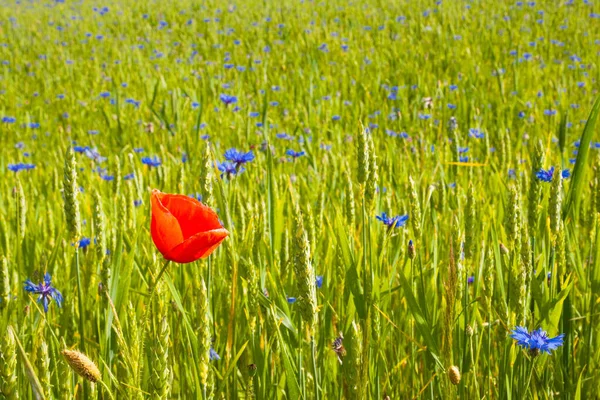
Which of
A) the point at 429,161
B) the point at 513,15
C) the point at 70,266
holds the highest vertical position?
the point at 513,15

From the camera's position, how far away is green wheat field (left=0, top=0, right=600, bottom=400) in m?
1.01

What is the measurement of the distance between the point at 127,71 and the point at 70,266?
3959mm

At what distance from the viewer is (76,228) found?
1008 millimetres

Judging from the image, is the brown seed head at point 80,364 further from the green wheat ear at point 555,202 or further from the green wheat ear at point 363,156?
the green wheat ear at point 555,202

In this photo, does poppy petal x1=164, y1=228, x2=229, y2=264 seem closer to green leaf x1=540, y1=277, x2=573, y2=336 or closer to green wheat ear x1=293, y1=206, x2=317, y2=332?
green wheat ear x1=293, y1=206, x2=317, y2=332

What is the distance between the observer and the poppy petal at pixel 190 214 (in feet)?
2.98

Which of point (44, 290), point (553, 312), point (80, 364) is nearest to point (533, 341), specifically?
point (553, 312)

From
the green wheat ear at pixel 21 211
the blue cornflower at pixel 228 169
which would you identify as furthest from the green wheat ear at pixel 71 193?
the blue cornflower at pixel 228 169

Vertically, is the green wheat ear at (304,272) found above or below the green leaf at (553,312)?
above

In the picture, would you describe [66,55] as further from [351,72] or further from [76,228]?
[76,228]

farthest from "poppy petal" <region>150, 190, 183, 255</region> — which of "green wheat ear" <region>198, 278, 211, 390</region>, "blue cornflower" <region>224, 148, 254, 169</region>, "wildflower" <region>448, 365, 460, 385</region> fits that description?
"blue cornflower" <region>224, 148, 254, 169</region>

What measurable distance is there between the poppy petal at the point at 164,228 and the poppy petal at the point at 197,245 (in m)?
0.02

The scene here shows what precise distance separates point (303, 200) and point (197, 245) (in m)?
1.36

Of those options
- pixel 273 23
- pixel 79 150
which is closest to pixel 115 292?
pixel 79 150
